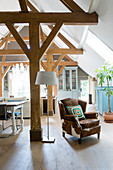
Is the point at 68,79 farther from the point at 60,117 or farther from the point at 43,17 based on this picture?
the point at 43,17

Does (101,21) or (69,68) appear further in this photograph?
(69,68)

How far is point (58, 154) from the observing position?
8.79ft

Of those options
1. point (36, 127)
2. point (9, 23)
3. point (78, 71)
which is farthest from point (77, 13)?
point (78, 71)

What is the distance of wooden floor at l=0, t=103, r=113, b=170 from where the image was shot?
7.45ft

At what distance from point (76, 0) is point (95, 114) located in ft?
9.07

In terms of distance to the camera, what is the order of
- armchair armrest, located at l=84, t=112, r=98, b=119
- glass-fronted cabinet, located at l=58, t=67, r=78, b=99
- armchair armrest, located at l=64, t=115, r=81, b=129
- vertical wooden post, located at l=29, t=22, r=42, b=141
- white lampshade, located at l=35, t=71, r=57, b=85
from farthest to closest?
glass-fronted cabinet, located at l=58, t=67, r=78, b=99
armchair armrest, located at l=84, t=112, r=98, b=119
vertical wooden post, located at l=29, t=22, r=42, b=141
armchair armrest, located at l=64, t=115, r=81, b=129
white lampshade, located at l=35, t=71, r=57, b=85

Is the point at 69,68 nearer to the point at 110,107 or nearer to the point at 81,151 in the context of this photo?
the point at 110,107

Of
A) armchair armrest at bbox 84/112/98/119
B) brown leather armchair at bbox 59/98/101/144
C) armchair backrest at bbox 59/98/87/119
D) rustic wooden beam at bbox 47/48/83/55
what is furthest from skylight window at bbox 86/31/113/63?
brown leather armchair at bbox 59/98/101/144

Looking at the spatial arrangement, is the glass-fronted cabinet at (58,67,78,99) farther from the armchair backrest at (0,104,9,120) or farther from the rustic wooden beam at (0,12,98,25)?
the rustic wooden beam at (0,12,98,25)

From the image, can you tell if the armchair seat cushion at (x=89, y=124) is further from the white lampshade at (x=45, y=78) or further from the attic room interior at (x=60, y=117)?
the white lampshade at (x=45, y=78)

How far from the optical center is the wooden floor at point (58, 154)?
89.4 inches

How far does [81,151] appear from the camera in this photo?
2787 millimetres

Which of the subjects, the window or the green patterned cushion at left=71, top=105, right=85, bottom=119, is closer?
the green patterned cushion at left=71, top=105, right=85, bottom=119

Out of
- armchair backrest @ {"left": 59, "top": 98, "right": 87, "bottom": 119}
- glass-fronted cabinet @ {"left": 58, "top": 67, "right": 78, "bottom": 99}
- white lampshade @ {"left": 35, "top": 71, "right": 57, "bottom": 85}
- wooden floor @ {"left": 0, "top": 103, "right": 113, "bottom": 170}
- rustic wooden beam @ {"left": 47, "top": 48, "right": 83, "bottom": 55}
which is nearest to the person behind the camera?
wooden floor @ {"left": 0, "top": 103, "right": 113, "bottom": 170}
